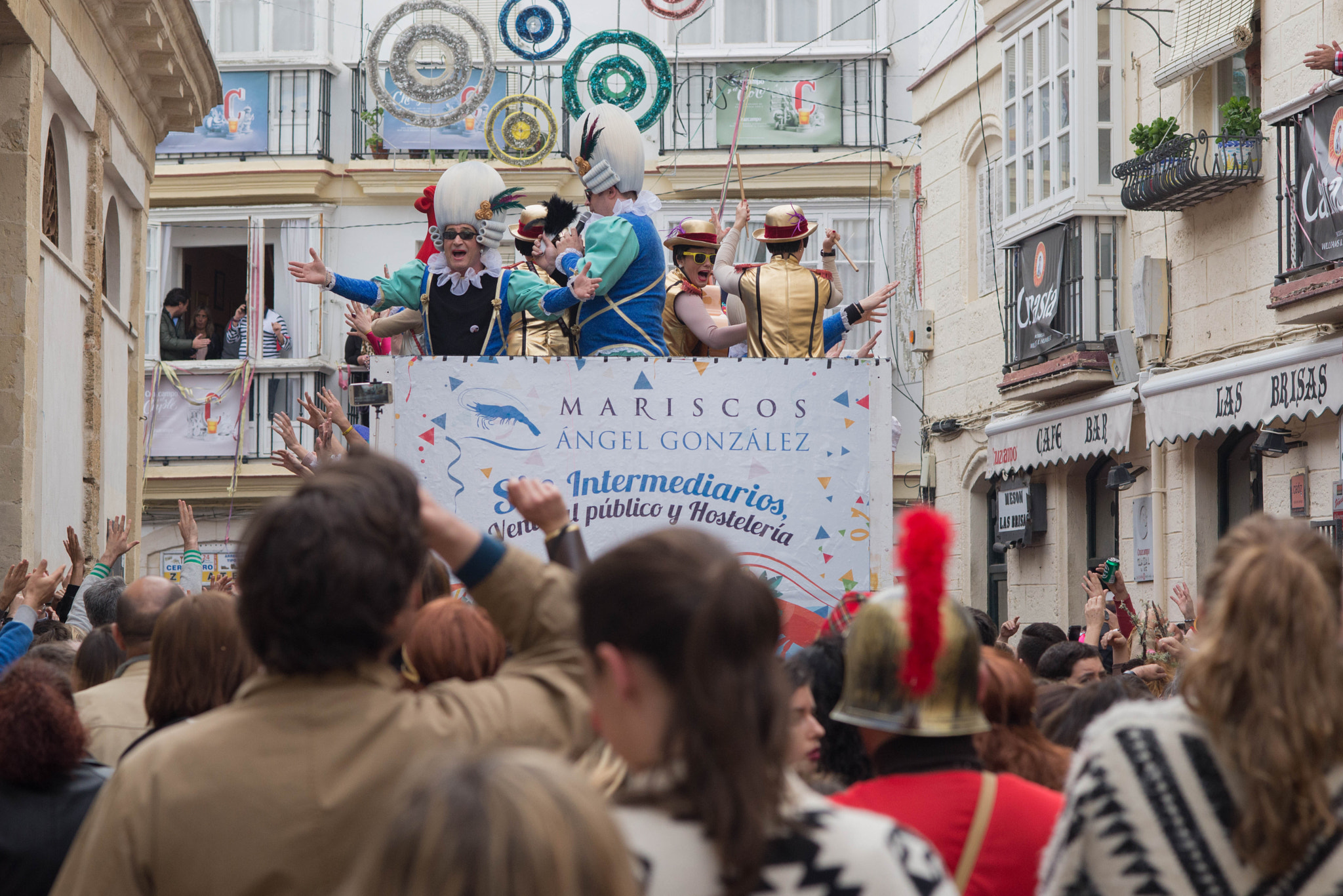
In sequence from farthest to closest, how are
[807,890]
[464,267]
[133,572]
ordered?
[133,572] < [464,267] < [807,890]

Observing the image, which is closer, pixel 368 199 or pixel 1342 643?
pixel 1342 643

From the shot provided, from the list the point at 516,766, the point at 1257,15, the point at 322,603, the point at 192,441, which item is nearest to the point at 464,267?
the point at 322,603

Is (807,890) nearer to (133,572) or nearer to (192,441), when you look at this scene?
(133,572)

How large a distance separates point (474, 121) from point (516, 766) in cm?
1996

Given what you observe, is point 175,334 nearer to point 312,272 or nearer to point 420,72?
point 420,72

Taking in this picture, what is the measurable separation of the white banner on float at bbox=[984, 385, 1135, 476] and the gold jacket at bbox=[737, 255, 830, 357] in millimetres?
7202

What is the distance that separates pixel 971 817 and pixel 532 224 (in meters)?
7.04

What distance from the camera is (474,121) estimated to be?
20875mm

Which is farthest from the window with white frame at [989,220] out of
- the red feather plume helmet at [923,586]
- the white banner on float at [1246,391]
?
the red feather plume helmet at [923,586]

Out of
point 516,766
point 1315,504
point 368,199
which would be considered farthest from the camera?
point 368,199

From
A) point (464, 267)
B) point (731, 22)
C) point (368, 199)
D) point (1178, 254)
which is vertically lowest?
point (464, 267)

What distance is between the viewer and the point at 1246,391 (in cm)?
1238

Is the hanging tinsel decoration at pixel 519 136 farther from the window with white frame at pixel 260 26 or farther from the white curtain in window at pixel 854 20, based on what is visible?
the white curtain in window at pixel 854 20

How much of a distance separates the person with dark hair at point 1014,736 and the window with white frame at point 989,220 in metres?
14.2
